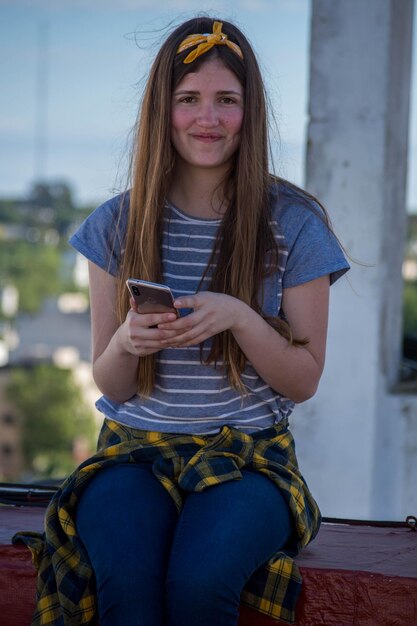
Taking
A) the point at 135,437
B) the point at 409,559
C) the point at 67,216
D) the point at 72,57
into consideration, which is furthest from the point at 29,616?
the point at 72,57

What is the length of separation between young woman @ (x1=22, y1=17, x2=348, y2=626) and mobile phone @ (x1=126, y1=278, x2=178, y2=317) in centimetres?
2

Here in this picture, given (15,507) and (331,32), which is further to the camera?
(331,32)

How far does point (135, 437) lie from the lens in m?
2.52

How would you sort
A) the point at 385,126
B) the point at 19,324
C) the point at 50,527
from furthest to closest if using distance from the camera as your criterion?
the point at 19,324, the point at 385,126, the point at 50,527

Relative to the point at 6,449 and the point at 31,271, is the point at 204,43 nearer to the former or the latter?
the point at 6,449

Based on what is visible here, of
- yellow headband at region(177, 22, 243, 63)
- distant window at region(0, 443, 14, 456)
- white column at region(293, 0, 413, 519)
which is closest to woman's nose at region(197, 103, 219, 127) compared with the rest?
yellow headband at region(177, 22, 243, 63)

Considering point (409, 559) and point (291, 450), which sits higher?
point (291, 450)

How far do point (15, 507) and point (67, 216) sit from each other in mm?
83360

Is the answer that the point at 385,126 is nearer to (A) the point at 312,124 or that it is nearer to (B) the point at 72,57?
(A) the point at 312,124

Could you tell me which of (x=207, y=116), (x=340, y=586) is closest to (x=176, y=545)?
(x=340, y=586)

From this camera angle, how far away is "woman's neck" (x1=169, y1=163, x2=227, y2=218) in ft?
8.89

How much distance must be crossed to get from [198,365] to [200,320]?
0.77ft

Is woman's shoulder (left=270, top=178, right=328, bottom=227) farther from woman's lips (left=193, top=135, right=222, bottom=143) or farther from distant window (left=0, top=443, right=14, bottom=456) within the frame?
distant window (left=0, top=443, right=14, bottom=456)

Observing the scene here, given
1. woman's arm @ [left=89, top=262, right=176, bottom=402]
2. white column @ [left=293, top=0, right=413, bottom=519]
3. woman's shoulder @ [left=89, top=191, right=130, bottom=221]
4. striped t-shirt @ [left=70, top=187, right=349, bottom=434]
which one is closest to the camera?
woman's arm @ [left=89, top=262, right=176, bottom=402]
